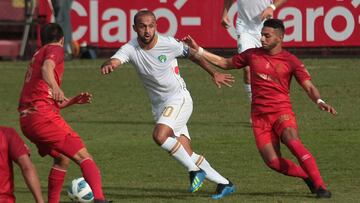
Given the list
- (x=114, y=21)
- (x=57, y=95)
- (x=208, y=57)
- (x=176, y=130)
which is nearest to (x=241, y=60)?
(x=208, y=57)

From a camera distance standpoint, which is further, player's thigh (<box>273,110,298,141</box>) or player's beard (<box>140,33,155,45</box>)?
player's beard (<box>140,33,155,45</box>)

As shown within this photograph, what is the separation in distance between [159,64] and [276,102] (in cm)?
136

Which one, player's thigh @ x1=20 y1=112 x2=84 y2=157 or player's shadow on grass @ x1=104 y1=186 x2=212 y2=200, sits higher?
player's thigh @ x1=20 y1=112 x2=84 y2=157

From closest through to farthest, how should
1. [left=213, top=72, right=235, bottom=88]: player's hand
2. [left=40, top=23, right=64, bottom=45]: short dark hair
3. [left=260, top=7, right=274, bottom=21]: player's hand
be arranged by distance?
1. [left=40, top=23, right=64, bottom=45]: short dark hair
2. [left=213, top=72, right=235, bottom=88]: player's hand
3. [left=260, top=7, right=274, bottom=21]: player's hand

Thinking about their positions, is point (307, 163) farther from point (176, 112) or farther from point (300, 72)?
point (176, 112)

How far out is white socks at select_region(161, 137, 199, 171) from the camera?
12773 millimetres

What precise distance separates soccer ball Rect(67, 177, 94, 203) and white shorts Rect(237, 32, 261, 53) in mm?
6517

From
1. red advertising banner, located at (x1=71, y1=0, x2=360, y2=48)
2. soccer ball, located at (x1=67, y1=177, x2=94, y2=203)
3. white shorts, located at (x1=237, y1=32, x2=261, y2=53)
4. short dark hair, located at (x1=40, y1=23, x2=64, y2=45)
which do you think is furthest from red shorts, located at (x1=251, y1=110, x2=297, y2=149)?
red advertising banner, located at (x1=71, y1=0, x2=360, y2=48)

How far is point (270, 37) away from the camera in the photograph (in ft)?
41.7

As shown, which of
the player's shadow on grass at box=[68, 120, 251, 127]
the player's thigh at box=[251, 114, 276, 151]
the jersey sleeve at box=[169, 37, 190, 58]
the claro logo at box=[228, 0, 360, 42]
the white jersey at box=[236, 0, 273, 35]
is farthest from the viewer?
the claro logo at box=[228, 0, 360, 42]

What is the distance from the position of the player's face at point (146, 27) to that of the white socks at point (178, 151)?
110 centimetres

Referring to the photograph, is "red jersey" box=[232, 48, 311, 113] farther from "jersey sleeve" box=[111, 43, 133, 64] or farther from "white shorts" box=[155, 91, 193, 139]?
"jersey sleeve" box=[111, 43, 133, 64]

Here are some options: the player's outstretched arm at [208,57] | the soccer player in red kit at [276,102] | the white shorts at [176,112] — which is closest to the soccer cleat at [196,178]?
the white shorts at [176,112]

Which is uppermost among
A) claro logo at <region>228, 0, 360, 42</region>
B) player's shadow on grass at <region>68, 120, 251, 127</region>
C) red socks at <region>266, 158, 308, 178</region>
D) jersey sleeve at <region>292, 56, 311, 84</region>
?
jersey sleeve at <region>292, 56, 311, 84</region>
